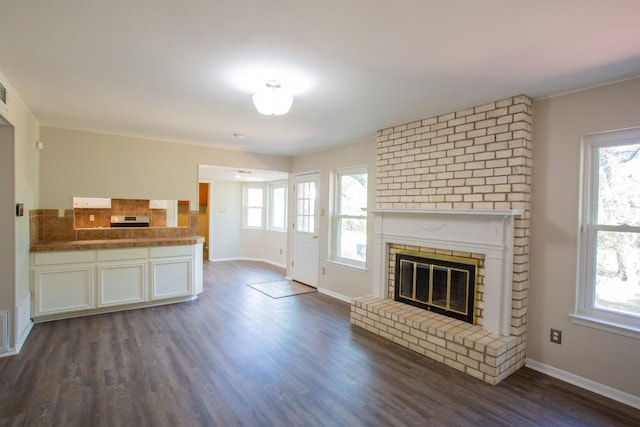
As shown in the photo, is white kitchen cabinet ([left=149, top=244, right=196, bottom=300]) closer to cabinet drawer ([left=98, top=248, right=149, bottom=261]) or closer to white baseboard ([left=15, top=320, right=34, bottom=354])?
cabinet drawer ([left=98, top=248, right=149, bottom=261])

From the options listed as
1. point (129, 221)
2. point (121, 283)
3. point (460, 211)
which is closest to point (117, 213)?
point (129, 221)

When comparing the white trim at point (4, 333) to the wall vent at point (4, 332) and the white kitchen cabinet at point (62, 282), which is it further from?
the white kitchen cabinet at point (62, 282)

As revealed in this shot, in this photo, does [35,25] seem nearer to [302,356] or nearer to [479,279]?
[302,356]

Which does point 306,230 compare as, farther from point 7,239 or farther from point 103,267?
point 7,239

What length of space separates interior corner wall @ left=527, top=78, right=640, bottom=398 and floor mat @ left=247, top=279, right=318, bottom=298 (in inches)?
131

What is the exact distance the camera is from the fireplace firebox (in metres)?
3.26

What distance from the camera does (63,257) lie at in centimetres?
391

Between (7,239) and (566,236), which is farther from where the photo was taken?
(7,239)

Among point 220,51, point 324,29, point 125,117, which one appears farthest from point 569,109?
point 125,117

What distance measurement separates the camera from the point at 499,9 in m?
1.65

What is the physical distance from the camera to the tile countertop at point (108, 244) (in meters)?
3.81

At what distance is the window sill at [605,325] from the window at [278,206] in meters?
5.89

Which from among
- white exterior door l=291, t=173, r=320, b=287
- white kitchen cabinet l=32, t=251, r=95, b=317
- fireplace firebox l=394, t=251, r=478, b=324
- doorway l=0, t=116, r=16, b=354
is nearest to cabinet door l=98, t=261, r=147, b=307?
white kitchen cabinet l=32, t=251, r=95, b=317

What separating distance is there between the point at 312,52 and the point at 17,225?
3.21 m
